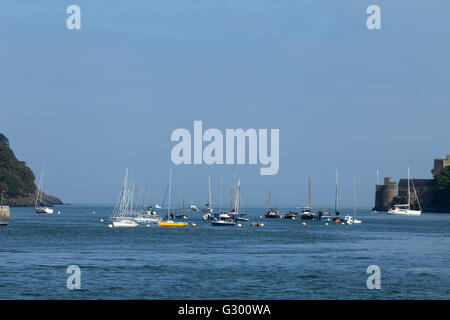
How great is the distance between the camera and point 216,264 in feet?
165

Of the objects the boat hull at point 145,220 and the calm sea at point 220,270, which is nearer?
the calm sea at point 220,270
